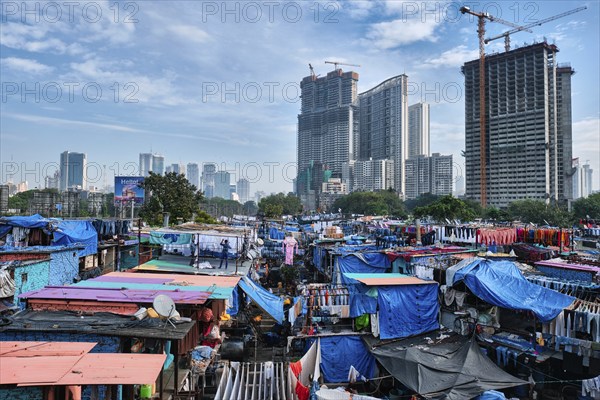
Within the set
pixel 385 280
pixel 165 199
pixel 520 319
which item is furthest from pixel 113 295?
pixel 165 199

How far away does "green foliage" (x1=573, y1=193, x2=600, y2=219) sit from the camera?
6108 centimetres

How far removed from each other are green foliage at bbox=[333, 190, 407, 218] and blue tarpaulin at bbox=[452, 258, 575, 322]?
266ft

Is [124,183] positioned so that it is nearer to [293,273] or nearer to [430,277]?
[293,273]

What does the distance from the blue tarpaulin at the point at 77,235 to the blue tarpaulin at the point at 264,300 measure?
1014cm

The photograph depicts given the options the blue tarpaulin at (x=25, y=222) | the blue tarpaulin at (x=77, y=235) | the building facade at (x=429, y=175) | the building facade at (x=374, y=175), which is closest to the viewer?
the blue tarpaulin at (x=25, y=222)

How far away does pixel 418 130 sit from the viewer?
15625 cm

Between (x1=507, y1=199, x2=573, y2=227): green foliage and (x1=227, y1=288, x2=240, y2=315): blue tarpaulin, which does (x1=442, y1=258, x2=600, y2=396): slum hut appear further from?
(x1=507, y1=199, x2=573, y2=227): green foliage

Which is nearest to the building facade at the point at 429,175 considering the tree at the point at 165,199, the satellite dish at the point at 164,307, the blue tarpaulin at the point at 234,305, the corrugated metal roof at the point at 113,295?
the tree at the point at 165,199

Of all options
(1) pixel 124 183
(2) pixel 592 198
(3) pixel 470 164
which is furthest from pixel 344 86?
(1) pixel 124 183

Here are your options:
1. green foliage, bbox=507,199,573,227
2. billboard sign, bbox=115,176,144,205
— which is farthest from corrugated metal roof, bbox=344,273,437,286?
green foliage, bbox=507,199,573,227

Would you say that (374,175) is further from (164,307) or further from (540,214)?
(164,307)

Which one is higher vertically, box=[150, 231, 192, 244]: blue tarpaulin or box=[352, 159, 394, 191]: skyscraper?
box=[352, 159, 394, 191]: skyscraper

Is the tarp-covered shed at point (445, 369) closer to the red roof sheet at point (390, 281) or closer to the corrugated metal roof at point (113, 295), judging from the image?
the red roof sheet at point (390, 281)

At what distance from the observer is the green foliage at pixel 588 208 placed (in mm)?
61081
